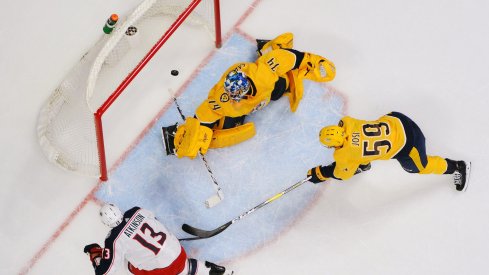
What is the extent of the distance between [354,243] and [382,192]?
43 cm

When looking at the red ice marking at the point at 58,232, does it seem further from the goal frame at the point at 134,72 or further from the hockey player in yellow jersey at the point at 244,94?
the hockey player in yellow jersey at the point at 244,94

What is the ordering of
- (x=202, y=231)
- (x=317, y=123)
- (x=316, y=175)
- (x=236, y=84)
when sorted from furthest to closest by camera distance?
(x=317, y=123), (x=202, y=231), (x=316, y=175), (x=236, y=84)

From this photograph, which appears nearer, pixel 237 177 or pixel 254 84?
pixel 254 84

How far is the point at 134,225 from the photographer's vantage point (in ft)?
14.6

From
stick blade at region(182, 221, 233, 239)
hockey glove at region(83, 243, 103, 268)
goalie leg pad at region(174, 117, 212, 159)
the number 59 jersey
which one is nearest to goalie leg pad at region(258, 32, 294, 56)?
goalie leg pad at region(174, 117, 212, 159)

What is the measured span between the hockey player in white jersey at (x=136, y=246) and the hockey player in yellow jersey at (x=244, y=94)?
688mm

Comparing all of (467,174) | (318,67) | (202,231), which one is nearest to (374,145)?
(318,67)

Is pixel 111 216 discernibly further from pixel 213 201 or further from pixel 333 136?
pixel 333 136

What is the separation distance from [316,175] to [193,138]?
874mm

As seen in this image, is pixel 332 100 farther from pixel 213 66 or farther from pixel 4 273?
pixel 4 273

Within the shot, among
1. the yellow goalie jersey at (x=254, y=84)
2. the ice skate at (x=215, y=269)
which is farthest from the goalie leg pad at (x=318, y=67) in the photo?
the ice skate at (x=215, y=269)

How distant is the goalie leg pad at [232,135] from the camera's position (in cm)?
515

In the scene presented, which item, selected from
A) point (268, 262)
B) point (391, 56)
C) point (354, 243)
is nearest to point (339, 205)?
point (354, 243)

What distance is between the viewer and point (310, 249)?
200 inches
